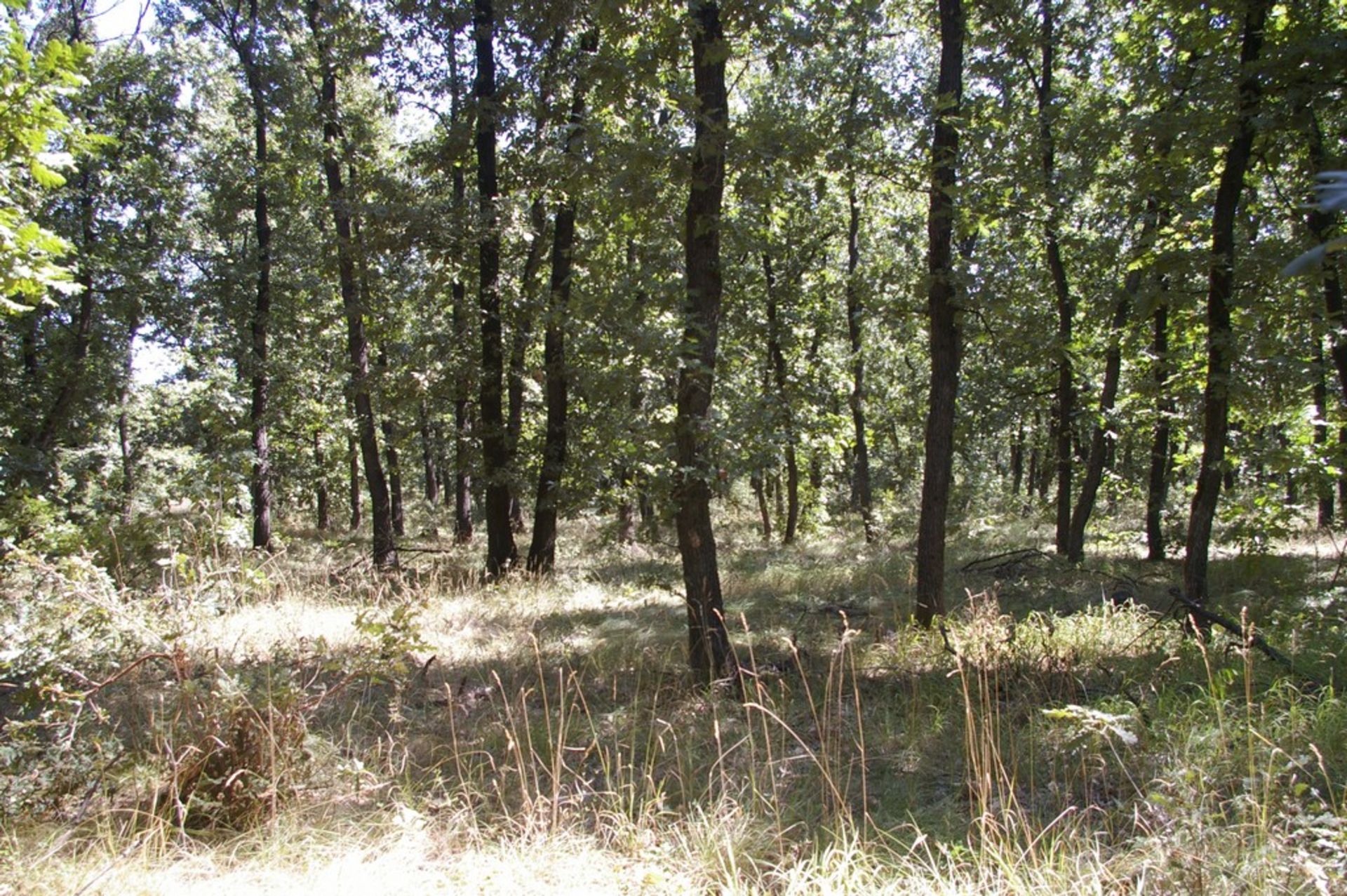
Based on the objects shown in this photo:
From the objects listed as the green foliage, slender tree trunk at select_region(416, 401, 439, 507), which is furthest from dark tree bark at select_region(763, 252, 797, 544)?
the green foliage

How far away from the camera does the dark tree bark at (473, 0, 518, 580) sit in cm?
1062

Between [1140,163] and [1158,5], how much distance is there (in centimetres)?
138

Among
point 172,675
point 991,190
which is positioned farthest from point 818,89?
point 172,675

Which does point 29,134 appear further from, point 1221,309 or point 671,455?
point 1221,309

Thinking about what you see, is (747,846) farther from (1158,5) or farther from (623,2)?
(1158,5)

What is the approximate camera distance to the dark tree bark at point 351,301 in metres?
12.0

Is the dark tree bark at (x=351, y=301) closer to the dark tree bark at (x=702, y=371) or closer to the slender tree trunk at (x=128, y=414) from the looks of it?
the slender tree trunk at (x=128, y=414)

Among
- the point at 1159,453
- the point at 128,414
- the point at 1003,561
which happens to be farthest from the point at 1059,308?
the point at 128,414

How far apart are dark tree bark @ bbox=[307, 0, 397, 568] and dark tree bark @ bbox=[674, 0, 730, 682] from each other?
728cm

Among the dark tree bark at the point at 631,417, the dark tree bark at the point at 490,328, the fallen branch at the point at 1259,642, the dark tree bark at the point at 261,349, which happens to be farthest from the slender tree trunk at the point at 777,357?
the dark tree bark at the point at 261,349

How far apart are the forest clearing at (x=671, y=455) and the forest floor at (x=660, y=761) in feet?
0.13

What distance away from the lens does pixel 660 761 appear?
14.8 ft

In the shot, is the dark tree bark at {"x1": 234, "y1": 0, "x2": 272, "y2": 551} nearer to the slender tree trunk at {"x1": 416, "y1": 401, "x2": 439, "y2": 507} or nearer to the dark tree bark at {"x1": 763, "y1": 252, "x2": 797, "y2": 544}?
the slender tree trunk at {"x1": 416, "y1": 401, "x2": 439, "y2": 507}

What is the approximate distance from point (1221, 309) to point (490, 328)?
8.83 m
